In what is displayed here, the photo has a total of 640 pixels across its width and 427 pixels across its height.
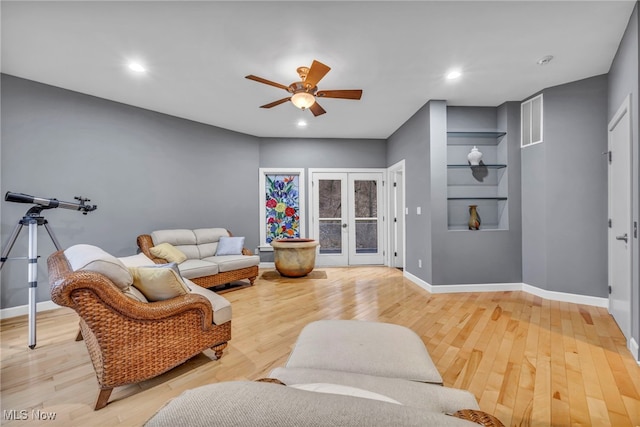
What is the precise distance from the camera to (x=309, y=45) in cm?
243

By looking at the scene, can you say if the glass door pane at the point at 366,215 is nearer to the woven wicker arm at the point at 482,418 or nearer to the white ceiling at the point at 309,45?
the white ceiling at the point at 309,45

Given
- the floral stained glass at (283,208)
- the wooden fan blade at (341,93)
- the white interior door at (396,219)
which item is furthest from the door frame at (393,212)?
the wooden fan blade at (341,93)

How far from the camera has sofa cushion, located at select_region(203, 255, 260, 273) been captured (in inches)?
150

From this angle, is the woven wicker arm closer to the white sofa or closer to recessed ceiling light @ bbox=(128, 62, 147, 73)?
the white sofa

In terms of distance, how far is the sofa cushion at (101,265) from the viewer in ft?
4.95

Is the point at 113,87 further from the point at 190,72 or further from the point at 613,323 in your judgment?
the point at 613,323

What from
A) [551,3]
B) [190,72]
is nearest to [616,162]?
[551,3]

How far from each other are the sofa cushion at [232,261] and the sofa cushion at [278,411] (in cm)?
359

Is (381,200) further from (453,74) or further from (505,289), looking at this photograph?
(453,74)

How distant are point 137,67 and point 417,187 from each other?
12.9 ft

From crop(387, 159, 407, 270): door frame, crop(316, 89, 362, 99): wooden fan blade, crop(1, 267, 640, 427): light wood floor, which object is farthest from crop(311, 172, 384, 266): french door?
crop(316, 89, 362, 99): wooden fan blade

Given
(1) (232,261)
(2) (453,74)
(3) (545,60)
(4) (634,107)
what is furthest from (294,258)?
(4) (634,107)

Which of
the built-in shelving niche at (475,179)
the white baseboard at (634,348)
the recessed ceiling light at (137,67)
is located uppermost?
the recessed ceiling light at (137,67)

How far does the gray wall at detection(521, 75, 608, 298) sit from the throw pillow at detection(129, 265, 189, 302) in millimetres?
4279
